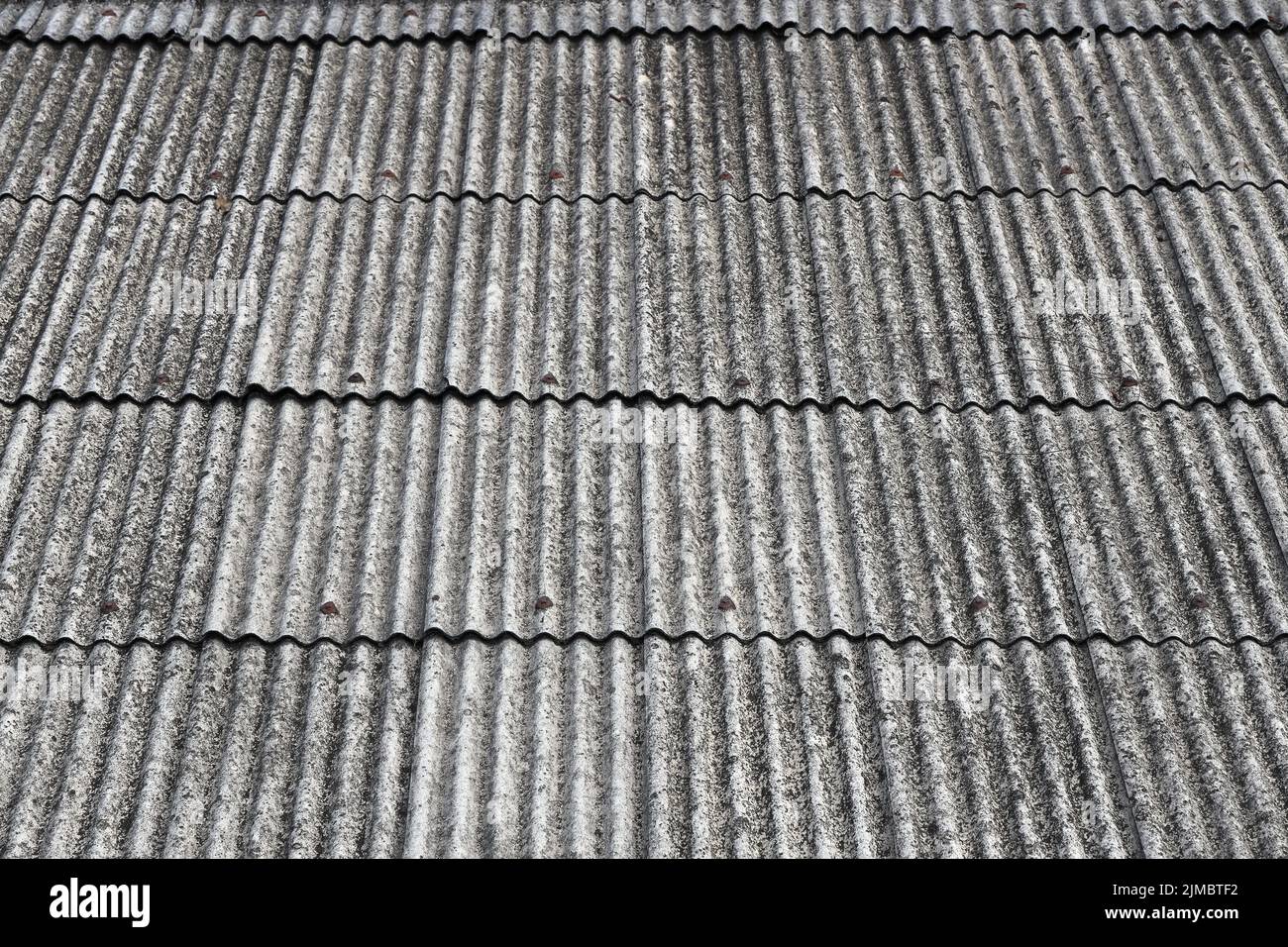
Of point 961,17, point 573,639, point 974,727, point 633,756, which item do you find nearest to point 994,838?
point 974,727

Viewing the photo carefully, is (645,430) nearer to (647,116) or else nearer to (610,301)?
(610,301)

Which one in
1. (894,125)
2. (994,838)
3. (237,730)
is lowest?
(237,730)

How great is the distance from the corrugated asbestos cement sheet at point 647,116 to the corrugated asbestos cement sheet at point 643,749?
6.11 feet

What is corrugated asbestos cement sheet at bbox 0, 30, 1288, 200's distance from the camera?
4352 millimetres

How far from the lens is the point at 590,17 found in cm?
509

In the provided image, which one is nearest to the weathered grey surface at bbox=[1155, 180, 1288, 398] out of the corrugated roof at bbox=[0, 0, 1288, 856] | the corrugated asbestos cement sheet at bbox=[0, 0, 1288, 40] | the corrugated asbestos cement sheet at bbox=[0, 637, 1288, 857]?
the corrugated roof at bbox=[0, 0, 1288, 856]

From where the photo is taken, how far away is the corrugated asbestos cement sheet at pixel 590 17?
5.01 meters

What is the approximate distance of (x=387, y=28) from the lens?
5.10 m

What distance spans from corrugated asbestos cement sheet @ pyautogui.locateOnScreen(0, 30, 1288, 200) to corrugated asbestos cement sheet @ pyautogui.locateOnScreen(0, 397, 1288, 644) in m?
1.08

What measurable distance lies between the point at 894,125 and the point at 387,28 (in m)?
2.01

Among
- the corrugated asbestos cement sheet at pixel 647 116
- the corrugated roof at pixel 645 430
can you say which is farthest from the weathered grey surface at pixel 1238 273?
the corrugated asbestos cement sheet at pixel 647 116

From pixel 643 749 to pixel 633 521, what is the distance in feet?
2.19

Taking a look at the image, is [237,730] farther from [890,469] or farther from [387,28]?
[387,28]

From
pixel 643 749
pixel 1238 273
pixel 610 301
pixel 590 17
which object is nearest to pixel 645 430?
pixel 610 301
